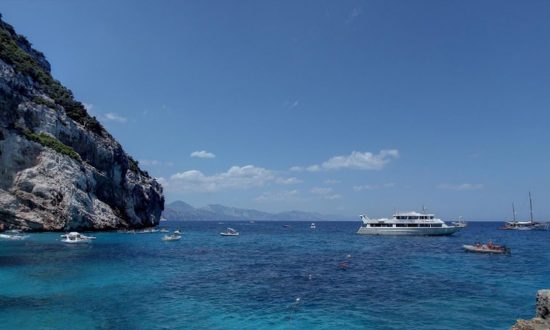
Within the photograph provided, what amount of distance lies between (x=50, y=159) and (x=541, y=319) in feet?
304

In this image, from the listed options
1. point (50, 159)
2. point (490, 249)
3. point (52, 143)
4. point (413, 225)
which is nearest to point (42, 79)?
point (52, 143)

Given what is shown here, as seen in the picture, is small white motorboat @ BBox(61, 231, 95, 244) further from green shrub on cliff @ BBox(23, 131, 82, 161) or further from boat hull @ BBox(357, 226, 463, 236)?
boat hull @ BBox(357, 226, 463, 236)

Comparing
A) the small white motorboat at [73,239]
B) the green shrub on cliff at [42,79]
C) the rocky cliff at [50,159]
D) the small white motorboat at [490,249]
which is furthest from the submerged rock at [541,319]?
the green shrub on cliff at [42,79]

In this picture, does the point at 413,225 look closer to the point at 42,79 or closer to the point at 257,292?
the point at 257,292

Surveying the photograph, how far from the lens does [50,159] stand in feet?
274

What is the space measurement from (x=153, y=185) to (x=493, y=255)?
11798cm

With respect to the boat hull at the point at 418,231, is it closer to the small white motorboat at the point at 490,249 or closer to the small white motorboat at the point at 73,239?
the small white motorboat at the point at 490,249

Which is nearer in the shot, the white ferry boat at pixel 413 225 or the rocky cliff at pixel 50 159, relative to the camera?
the rocky cliff at pixel 50 159

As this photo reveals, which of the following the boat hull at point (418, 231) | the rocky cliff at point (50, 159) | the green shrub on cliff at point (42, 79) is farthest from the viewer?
the boat hull at point (418, 231)

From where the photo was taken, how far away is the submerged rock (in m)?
14.7

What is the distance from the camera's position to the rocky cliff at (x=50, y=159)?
79.1 m

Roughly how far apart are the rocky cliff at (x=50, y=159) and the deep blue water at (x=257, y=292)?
106ft

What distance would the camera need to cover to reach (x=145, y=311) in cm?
2436

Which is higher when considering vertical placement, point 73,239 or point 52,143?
point 52,143
